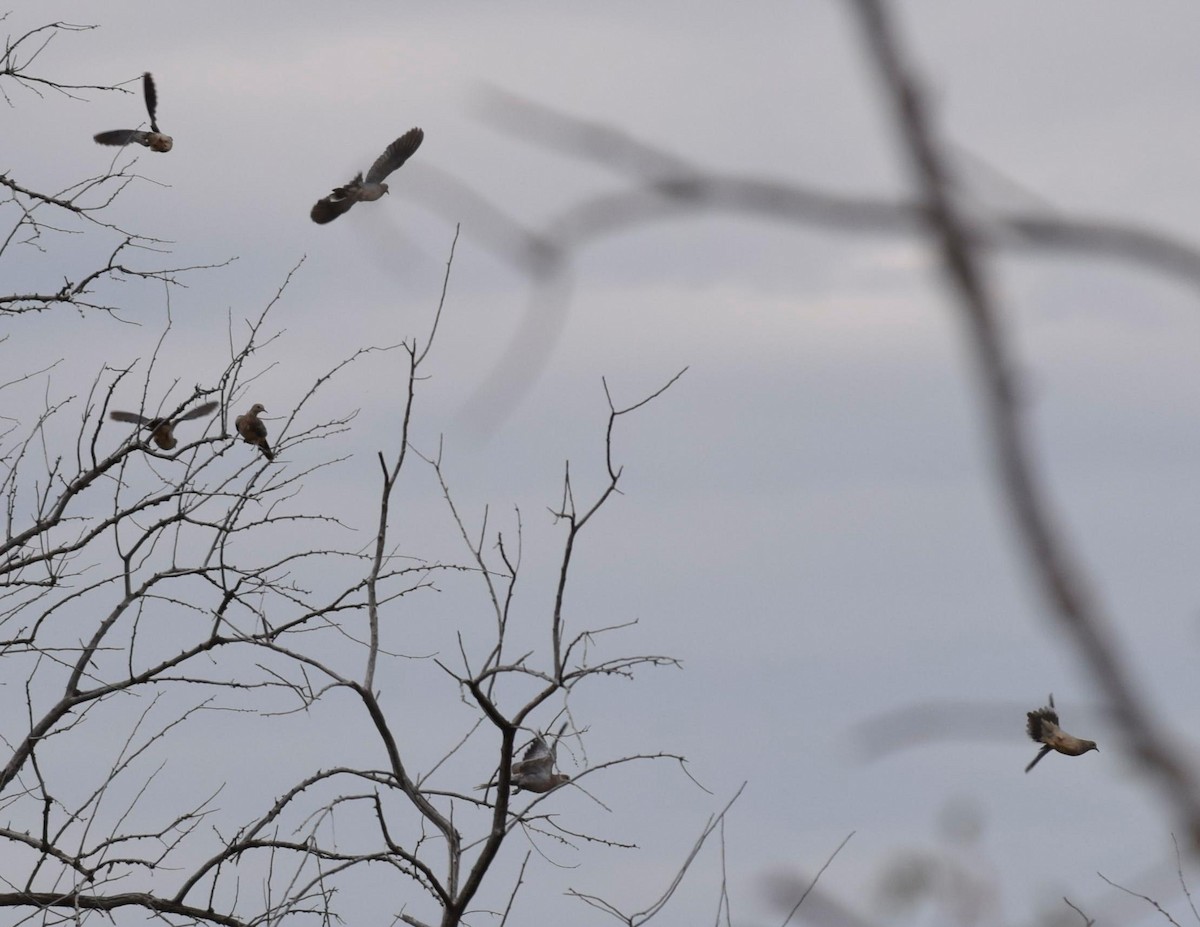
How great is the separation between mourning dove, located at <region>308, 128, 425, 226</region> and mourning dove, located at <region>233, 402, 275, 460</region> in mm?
3819

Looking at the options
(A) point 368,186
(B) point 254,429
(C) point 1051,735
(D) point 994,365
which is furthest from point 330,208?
(B) point 254,429

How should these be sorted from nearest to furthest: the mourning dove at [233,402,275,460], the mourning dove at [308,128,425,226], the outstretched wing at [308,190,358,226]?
the mourning dove at [308,128,425,226] < the outstretched wing at [308,190,358,226] < the mourning dove at [233,402,275,460]

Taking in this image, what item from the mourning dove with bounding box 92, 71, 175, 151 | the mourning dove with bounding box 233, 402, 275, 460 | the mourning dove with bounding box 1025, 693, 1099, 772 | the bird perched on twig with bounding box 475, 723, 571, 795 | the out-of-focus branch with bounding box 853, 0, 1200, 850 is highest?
the mourning dove with bounding box 92, 71, 175, 151

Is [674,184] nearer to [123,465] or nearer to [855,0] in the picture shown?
[855,0]

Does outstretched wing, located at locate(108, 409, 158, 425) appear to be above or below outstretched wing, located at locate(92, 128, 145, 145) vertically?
below

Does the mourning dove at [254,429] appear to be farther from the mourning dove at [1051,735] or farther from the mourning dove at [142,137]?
the mourning dove at [1051,735]

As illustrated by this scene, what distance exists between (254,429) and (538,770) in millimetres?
3349

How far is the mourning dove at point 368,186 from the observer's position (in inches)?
113

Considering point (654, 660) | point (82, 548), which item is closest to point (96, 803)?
point (82, 548)

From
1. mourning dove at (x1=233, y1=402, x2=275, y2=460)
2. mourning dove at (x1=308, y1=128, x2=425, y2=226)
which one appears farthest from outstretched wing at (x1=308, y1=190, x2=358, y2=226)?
mourning dove at (x1=233, y1=402, x2=275, y2=460)

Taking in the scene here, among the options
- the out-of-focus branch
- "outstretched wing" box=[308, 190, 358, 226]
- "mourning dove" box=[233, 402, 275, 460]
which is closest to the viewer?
the out-of-focus branch

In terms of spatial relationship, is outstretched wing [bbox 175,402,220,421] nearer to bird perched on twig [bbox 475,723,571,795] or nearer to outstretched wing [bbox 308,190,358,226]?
bird perched on twig [bbox 475,723,571,795]

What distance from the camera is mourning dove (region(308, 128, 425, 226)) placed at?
9.39ft

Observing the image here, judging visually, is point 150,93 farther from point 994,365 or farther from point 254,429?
point 994,365
